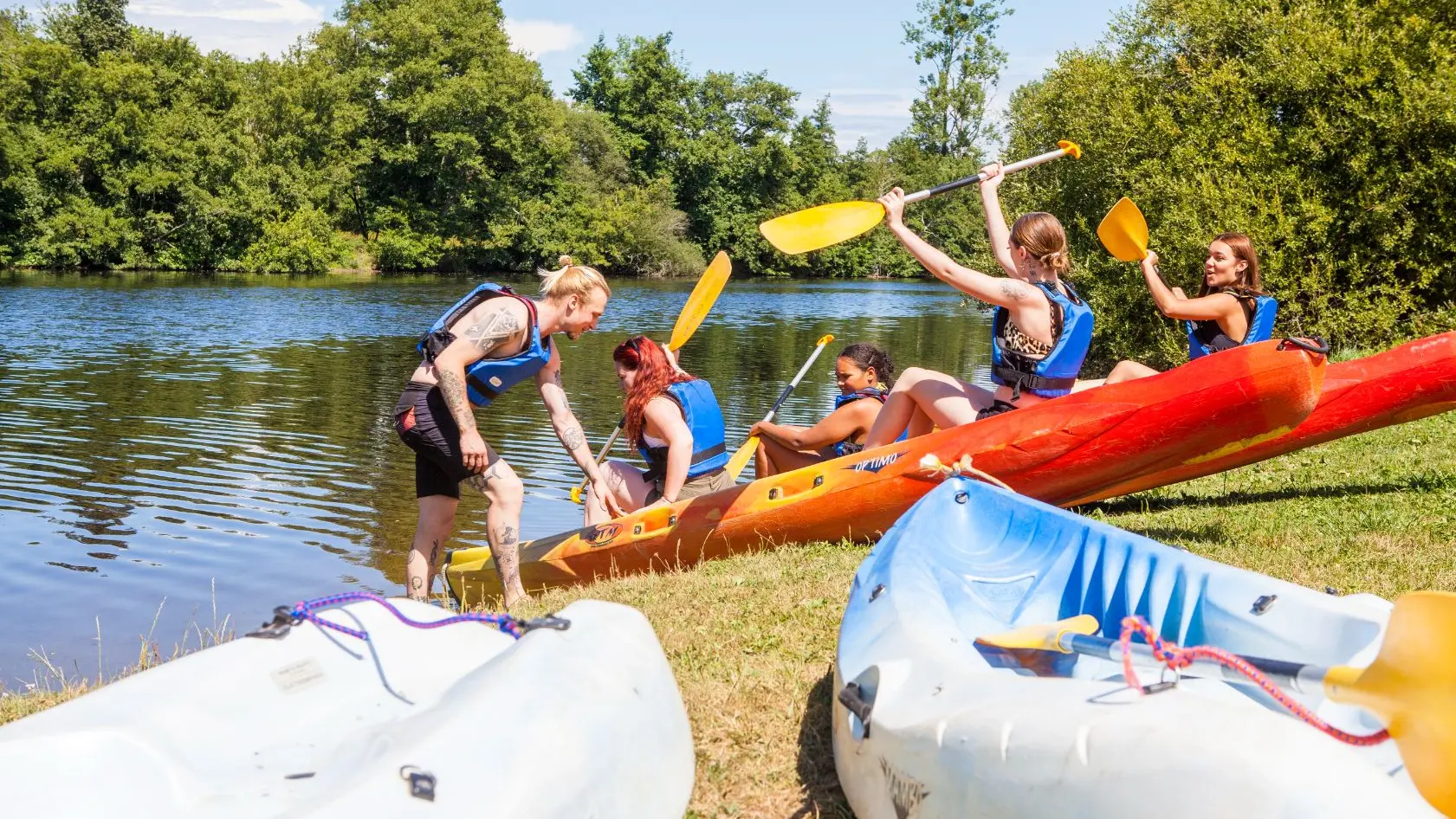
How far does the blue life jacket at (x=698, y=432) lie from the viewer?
580cm

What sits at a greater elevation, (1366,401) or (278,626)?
(1366,401)

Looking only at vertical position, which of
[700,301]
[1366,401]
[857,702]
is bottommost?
[857,702]

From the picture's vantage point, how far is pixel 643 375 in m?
5.77

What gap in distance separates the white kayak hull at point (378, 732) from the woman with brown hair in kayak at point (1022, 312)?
2.72 m

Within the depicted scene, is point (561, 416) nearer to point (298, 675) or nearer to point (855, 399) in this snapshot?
point (855, 399)

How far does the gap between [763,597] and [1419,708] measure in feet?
9.45

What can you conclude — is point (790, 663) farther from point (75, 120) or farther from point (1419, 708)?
point (75, 120)

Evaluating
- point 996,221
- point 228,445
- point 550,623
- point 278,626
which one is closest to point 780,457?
point 996,221

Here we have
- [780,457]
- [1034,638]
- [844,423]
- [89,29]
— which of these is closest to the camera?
[1034,638]

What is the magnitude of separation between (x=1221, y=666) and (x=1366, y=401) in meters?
4.32

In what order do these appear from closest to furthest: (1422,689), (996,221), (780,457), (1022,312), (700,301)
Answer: (1422,689), (1022,312), (996,221), (780,457), (700,301)

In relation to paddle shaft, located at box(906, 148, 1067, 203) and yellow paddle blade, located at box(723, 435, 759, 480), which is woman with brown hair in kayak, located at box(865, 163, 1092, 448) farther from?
yellow paddle blade, located at box(723, 435, 759, 480)

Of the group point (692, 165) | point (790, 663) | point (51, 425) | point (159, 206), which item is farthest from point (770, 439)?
point (692, 165)

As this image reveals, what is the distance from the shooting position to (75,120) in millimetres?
39969
